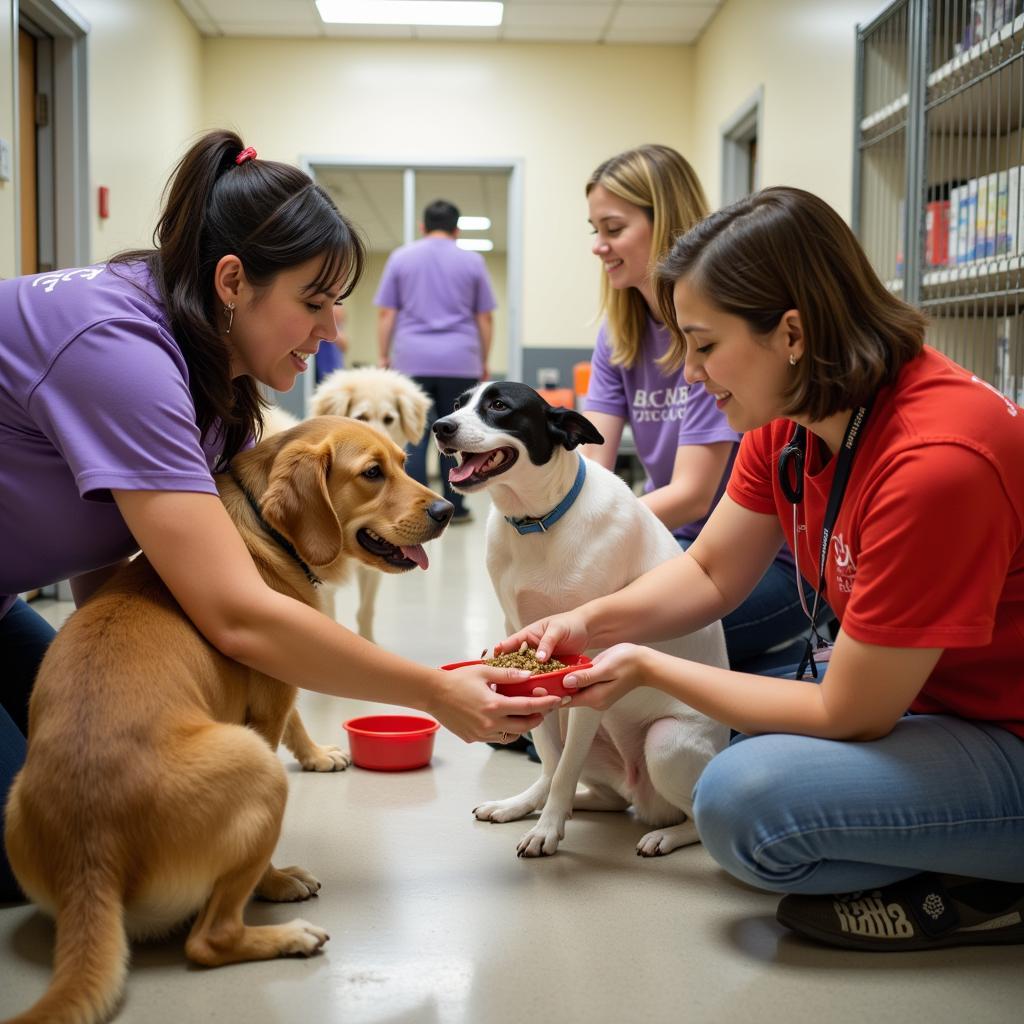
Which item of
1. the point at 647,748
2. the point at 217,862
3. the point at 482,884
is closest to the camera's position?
the point at 217,862

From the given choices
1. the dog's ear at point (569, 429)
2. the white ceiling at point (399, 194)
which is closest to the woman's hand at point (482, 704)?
the dog's ear at point (569, 429)

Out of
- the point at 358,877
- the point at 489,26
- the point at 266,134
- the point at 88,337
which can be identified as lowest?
the point at 358,877

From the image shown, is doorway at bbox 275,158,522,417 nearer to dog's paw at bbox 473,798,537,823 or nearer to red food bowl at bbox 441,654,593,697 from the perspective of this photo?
red food bowl at bbox 441,654,593,697

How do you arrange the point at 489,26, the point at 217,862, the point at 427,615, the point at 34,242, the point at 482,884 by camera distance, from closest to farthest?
the point at 217,862, the point at 482,884, the point at 427,615, the point at 34,242, the point at 489,26

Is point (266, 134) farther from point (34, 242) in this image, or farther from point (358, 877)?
point (358, 877)

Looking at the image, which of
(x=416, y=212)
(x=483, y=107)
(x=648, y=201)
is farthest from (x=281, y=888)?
(x=416, y=212)

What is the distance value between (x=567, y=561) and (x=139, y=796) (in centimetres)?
97

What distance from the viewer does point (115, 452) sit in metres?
1.51

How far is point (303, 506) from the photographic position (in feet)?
5.89

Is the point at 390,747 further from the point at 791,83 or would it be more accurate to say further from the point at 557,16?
the point at 557,16

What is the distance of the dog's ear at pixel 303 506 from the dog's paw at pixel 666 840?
0.81 meters

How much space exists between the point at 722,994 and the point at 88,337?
1310 mm

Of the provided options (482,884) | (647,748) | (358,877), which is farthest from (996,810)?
(358,877)

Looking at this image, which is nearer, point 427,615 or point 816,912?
point 816,912
